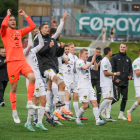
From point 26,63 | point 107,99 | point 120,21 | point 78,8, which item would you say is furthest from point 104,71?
point 78,8

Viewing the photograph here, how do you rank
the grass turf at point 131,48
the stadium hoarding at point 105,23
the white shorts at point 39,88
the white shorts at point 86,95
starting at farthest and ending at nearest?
1. the stadium hoarding at point 105,23
2. the grass turf at point 131,48
3. the white shorts at point 86,95
4. the white shorts at point 39,88

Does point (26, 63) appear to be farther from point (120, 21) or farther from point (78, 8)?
point (78, 8)

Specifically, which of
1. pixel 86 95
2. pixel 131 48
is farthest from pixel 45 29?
pixel 131 48

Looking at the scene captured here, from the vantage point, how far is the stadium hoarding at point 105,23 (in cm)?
3691

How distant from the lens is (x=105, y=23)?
124 feet

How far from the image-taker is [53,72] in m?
8.19

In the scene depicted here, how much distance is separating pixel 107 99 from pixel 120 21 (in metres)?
28.4

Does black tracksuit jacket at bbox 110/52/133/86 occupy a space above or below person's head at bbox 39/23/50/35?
below

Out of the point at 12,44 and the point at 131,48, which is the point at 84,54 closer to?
the point at 12,44

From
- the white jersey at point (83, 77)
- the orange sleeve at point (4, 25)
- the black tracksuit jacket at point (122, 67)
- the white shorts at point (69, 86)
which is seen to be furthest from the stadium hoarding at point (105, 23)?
the orange sleeve at point (4, 25)

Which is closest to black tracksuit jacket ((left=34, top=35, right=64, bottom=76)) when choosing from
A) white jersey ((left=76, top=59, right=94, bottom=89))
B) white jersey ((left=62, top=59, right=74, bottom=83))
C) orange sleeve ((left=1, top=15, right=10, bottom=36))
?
white jersey ((left=76, top=59, right=94, bottom=89))

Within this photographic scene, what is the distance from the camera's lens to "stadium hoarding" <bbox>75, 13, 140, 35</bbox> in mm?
36906

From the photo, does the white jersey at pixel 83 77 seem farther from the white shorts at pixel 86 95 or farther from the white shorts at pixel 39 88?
the white shorts at pixel 39 88

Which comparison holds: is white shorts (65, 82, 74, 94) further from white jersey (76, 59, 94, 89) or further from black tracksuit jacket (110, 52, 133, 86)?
white jersey (76, 59, 94, 89)
